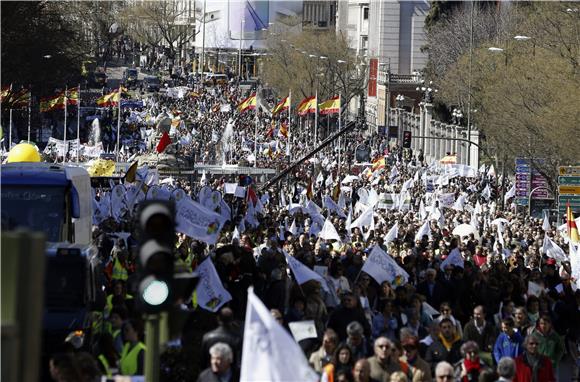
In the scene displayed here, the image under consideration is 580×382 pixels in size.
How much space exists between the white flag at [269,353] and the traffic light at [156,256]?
1.06m

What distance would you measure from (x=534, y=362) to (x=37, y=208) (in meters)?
8.95

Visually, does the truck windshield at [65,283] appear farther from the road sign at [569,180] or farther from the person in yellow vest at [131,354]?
the road sign at [569,180]

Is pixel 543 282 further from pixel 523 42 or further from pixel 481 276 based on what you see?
pixel 523 42

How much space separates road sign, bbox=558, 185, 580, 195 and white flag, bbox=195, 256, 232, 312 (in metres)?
23.1

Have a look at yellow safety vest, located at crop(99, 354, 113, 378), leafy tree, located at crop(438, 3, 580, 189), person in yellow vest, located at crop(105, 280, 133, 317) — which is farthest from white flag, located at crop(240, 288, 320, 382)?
leafy tree, located at crop(438, 3, 580, 189)

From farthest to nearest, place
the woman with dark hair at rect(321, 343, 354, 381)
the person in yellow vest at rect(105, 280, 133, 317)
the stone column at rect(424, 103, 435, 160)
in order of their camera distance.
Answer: the stone column at rect(424, 103, 435, 160) < the person in yellow vest at rect(105, 280, 133, 317) < the woman with dark hair at rect(321, 343, 354, 381)

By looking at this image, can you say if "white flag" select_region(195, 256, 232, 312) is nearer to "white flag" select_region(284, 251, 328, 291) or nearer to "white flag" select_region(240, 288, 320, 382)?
"white flag" select_region(284, 251, 328, 291)

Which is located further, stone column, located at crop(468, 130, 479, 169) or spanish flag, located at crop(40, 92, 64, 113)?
stone column, located at crop(468, 130, 479, 169)

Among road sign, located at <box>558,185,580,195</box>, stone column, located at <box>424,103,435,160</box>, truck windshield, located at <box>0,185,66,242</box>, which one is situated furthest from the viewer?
stone column, located at <box>424,103,435,160</box>

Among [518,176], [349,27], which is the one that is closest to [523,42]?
[518,176]

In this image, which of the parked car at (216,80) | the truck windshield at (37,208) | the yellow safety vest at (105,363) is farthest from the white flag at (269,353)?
the parked car at (216,80)

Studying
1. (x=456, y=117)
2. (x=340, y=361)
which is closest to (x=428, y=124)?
(x=456, y=117)

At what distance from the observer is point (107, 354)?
14031 millimetres

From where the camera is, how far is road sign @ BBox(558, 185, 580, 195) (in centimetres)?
3988
